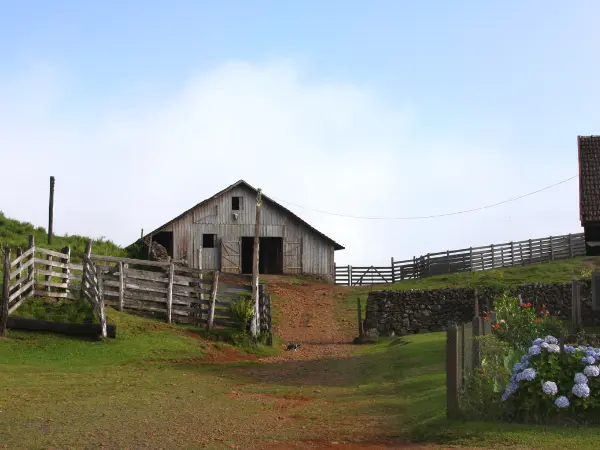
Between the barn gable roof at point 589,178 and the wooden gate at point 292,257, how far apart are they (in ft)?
73.4

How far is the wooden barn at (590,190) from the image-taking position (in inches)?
889

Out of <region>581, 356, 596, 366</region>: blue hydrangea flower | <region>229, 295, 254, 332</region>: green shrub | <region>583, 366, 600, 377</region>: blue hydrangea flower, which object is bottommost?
<region>583, 366, 600, 377</region>: blue hydrangea flower

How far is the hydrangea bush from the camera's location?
10766 millimetres

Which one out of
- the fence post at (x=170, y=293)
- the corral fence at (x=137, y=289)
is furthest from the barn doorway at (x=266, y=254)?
the fence post at (x=170, y=293)

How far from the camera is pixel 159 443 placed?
35.1 ft

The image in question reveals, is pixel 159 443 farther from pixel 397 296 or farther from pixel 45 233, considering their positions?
pixel 45 233

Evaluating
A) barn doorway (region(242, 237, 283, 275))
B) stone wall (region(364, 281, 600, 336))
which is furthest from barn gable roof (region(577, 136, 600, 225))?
barn doorway (region(242, 237, 283, 275))

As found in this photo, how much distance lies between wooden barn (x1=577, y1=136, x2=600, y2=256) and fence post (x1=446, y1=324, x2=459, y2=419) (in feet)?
37.6

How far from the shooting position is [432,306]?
31.3 metres

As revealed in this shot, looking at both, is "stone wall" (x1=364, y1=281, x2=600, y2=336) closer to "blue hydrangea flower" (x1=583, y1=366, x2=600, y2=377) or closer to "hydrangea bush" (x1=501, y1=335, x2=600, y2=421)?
"hydrangea bush" (x1=501, y1=335, x2=600, y2=421)

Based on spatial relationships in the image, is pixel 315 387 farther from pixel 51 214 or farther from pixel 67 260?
pixel 51 214

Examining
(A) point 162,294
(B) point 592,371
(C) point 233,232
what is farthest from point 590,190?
(C) point 233,232

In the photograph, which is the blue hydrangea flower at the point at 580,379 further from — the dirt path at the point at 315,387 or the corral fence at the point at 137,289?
the corral fence at the point at 137,289

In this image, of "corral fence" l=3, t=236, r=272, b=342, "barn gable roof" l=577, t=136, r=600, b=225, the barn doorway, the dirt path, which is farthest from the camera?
the barn doorway
